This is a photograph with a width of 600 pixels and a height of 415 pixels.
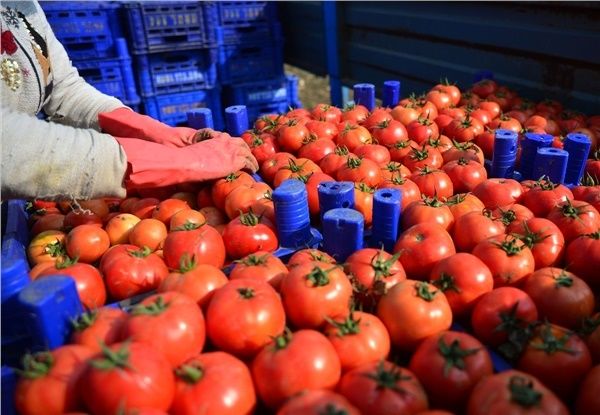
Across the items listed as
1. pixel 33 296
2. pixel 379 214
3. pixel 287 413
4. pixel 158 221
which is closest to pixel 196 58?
pixel 158 221

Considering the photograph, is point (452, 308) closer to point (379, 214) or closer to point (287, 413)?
point (379, 214)

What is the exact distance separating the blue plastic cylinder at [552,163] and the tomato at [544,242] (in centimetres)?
51

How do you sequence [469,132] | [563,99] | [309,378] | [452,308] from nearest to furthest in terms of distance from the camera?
1. [309,378]
2. [452,308]
3. [469,132]
4. [563,99]

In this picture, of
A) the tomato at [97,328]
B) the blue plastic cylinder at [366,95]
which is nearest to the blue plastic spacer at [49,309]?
the tomato at [97,328]

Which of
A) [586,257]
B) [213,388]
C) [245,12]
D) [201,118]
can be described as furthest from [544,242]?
[245,12]

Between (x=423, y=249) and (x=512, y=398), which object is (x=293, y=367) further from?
(x=423, y=249)

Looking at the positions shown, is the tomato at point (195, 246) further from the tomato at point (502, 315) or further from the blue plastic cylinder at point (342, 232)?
the tomato at point (502, 315)

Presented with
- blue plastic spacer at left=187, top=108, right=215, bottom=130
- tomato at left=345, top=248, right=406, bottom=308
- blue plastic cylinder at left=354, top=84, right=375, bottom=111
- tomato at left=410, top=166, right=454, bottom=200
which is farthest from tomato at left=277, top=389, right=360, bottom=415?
blue plastic cylinder at left=354, top=84, right=375, bottom=111

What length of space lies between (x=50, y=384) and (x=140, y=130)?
4.90ft

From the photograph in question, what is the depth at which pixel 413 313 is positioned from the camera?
1279 millimetres

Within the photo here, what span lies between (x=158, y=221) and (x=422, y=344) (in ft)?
3.68

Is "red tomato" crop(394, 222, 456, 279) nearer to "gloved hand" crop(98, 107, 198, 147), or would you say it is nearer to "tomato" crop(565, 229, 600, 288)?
"tomato" crop(565, 229, 600, 288)

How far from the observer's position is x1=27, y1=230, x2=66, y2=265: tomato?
5.69 feet

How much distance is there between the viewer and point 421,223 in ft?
5.47
